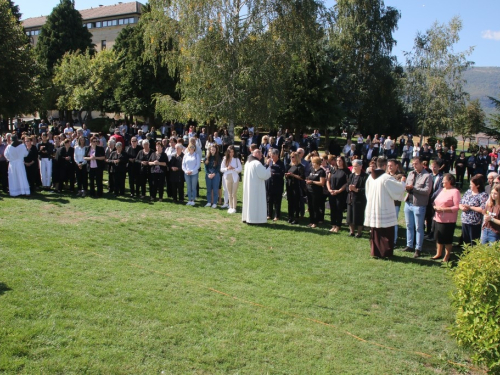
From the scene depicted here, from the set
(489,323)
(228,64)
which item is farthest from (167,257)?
(228,64)

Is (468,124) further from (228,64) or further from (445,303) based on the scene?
(445,303)

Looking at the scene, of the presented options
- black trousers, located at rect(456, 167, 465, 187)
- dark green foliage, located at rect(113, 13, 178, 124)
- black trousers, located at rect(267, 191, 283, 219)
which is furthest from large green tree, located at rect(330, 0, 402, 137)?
black trousers, located at rect(267, 191, 283, 219)

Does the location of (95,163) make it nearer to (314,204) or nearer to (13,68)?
(314,204)

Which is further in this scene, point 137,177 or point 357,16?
point 357,16

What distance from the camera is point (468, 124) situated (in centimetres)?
4669

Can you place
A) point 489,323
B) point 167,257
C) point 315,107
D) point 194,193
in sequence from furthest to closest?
1. point 315,107
2. point 194,193
3. point 167,257
4. point 489,323

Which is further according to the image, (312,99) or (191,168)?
(312,99)

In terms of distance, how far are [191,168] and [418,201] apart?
22.0 ft

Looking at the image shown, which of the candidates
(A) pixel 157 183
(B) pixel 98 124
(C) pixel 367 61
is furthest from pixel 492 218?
(B) pixel 98 124

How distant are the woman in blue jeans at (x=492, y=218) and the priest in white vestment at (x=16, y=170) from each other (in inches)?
493

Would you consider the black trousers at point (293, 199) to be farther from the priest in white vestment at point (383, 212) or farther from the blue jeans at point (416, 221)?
the blue jeans at point (416, 221)

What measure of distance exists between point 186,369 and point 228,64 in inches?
834

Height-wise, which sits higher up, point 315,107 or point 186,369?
point 315,107

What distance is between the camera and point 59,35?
5259cm
